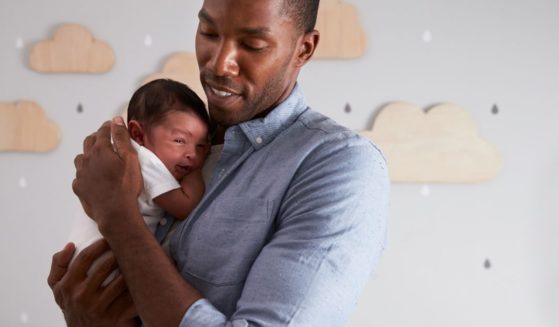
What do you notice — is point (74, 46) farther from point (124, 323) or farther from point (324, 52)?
point (124, 323)

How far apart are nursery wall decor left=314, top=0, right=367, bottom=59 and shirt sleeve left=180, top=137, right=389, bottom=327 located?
4.41 feet

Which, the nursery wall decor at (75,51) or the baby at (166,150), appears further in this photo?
the nursery wall decor at (75,51)

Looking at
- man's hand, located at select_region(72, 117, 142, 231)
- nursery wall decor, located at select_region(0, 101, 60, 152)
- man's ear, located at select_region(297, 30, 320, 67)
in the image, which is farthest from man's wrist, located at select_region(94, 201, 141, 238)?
nursery wall decor, located at select_region(0, 101, 60, 152)

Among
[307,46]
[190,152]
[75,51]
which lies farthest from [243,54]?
[75,51]

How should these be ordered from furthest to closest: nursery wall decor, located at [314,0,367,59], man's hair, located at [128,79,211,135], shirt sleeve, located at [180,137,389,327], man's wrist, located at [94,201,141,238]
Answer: nursery wall decor, located at [314,0,367,59]
man's hair, located at [128,79,211,135]
man's wrist, located at [94,201,141,238]
shirt sleeve, located at [180,137,389,327]

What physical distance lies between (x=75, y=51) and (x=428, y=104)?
45.2 inches

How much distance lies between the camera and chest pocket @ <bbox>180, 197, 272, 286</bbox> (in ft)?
2.71

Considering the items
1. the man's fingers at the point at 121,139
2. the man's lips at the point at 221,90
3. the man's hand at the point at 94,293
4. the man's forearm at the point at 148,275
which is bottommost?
the man's hand at the point at 94,293

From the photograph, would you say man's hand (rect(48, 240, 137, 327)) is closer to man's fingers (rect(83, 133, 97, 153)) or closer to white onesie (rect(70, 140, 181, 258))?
white onesie (rect(70, 140, 181, 258))

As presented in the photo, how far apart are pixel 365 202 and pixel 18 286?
178 cm

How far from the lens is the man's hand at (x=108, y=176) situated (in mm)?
899

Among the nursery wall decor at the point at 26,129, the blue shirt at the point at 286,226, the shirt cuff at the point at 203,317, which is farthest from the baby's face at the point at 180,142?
the nursery wall decor at the point at 26,129

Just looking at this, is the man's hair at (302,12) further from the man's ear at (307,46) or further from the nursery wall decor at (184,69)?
the nursery wall decor at (184,69)

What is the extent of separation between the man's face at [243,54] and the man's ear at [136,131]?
21cm
